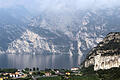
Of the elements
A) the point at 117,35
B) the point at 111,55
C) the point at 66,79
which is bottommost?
the point at 66,79

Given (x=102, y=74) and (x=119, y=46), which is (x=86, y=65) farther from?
(x=102, y=74)

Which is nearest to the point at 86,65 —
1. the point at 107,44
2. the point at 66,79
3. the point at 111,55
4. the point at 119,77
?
the point at 107,44

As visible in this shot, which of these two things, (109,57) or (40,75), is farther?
(40,75)

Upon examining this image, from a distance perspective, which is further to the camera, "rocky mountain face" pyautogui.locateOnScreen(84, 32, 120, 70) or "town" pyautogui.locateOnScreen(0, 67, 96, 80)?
"rocky mountain face" pyautogui.locateOnScreen(84, 32, 120, 70)

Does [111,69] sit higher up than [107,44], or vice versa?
[107,44]

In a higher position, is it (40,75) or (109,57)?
(109,57)

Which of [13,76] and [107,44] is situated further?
[107,44]

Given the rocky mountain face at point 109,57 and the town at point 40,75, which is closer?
the town at point 40,75

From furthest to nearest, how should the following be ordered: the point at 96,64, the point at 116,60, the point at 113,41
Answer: the point at 113,41 < the point at 96,64 < the point at 116,60

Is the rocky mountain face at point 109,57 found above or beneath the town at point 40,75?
above

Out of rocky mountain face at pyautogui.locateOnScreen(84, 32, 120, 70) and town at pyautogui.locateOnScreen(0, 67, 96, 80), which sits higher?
rocky mountain face at pyautogui.locateOnScreen(84, 32, 120, 70)

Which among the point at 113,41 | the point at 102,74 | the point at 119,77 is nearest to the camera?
the point at 119,77
